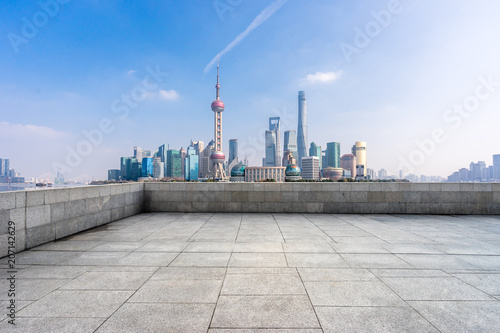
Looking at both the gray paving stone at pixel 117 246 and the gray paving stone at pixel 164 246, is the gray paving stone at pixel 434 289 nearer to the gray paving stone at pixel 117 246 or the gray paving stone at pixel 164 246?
the gray paving stone at pixel 164 246

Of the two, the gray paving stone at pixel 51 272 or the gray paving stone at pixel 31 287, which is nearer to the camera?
the gray paving stone at pixel 31 287

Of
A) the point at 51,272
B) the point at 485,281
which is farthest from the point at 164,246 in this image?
the point at 485,281

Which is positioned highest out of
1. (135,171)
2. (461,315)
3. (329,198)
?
(135,171)

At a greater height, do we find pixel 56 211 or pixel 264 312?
pixel 56 211

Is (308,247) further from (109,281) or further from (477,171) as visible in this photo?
(477,171)

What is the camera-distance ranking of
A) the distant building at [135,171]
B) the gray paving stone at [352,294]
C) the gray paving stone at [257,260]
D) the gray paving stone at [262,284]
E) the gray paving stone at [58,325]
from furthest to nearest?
the distant building at [135,171] < the gray paving stone at [257,260] < the gray paving stone at [262,284] < the gray paving stone at [352,294] < the gray paving stone at [58,325]

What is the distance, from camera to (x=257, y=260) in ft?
15.8

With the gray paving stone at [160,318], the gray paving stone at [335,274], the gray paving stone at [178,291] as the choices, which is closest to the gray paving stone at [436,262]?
the gray paving stone at [335,274]

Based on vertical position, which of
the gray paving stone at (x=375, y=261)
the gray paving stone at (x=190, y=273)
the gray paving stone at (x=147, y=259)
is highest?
the gray paving stone at (x=147, y=259)

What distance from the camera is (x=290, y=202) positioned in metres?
10.9

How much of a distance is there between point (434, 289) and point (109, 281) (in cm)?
501

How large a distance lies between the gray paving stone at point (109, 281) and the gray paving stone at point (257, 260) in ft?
5.18

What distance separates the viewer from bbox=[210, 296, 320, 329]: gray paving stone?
2789mm

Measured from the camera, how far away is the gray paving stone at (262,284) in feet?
11.6
